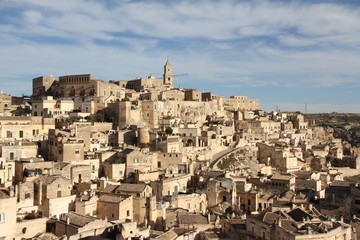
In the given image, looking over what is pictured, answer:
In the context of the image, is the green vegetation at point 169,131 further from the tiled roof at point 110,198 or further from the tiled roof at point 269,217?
the tiled roof at point 269,217

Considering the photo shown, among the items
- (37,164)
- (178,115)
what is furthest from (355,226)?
(178,115)

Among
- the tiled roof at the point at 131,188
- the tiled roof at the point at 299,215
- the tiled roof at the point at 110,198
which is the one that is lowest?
the tiled roof at the point at 299,215

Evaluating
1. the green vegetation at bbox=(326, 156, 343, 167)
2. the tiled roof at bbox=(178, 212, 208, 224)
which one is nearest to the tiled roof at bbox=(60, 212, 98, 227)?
A: the tiled roof at bbox=(178, 212, 208, 224)

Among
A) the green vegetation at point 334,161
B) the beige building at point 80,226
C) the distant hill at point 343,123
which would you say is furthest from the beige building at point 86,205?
the distant hill at point 343,123

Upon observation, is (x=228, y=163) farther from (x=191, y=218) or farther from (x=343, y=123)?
(x=343, y=123)

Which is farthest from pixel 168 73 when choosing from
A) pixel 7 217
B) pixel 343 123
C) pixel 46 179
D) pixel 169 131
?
pixel 7 217

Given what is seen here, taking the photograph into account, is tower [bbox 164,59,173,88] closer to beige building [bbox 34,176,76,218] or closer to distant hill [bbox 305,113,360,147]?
distant hill [bbox 305,113,360,147]

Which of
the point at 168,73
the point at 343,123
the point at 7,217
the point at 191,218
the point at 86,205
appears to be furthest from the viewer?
the point at 343,123

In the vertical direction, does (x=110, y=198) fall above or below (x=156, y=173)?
below

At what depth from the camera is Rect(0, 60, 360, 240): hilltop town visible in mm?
23000

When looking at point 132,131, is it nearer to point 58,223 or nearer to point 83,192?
point 83,192

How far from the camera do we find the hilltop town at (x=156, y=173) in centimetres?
2300

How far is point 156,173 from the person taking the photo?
117ft

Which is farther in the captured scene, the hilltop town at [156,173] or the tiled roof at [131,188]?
the tiled roof at [131,188]
